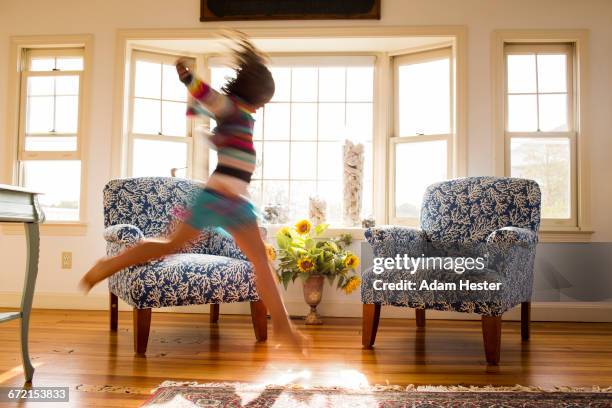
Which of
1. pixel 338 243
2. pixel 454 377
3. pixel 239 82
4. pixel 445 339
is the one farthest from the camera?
pixel 338 243

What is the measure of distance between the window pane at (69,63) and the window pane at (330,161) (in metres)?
2.11

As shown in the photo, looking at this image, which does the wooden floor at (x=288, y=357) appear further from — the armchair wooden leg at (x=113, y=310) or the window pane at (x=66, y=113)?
the window pane at (x=66, y=113)

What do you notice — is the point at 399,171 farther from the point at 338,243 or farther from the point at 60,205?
the point at 60,205

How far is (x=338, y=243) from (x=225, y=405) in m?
2.15

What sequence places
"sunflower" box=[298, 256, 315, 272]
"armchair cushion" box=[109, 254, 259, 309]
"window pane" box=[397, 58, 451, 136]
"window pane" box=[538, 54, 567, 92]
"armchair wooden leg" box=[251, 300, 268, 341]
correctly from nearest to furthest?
"armchair cushion" box=[109, 254, 259, 309]
"armchair wooden leg" box=[251, 300, 268, 341]
"sunflower" box=[298, 256, 315, 272]
"window pane" box=[538, 54, 567, 92]
"window pane" box=[397, 58, 451, 136]

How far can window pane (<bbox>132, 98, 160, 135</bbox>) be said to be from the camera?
4.29 meters

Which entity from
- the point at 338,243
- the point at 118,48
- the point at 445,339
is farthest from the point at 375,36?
the point at 445,339

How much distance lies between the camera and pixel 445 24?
3.97 m

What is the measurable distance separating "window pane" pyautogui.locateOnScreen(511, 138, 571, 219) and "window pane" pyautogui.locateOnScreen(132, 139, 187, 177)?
107 inches

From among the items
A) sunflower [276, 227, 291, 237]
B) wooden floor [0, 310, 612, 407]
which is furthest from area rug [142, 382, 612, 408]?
sunflower [276, 227, 291, 237]

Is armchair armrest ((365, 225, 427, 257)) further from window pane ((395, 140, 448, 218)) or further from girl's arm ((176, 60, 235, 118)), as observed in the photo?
girl's arm ((176, 60, 235, 118))

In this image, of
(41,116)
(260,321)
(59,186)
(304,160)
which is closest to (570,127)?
(304,160)

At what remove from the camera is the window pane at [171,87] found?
14.4ft

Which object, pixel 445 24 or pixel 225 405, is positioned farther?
pixel 445 24
